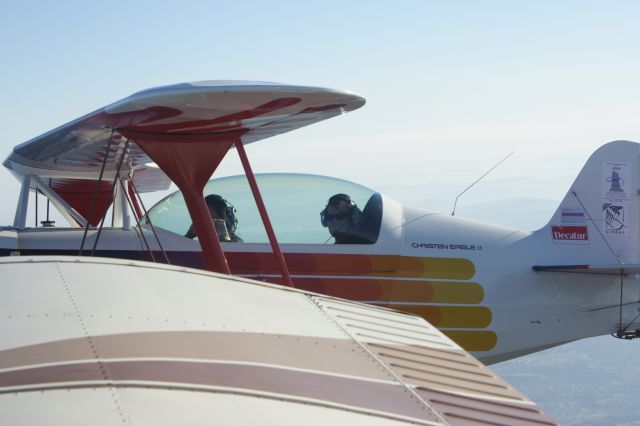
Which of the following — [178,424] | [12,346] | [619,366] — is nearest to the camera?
[178,424]

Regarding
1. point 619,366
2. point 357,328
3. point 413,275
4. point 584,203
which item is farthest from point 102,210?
point 619,366

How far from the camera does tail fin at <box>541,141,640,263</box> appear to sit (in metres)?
9.36

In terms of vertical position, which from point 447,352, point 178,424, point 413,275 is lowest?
point 413,275

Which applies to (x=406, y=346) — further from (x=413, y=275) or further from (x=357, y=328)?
(x=413, y=275)

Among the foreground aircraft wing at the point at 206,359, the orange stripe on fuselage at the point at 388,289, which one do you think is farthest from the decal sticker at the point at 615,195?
the foreground aircraft wing at the point at 206,359

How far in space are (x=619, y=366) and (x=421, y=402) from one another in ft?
454

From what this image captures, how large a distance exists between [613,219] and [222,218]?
387 cm

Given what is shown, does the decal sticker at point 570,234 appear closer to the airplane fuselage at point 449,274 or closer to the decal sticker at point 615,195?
the airplane fuselage at point 449,274

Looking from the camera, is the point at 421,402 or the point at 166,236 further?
the point at 166,236

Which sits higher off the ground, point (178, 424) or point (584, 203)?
point (178, 424)

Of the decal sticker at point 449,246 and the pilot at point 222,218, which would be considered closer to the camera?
the pilot at point 222,218

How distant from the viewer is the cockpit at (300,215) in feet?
27.6

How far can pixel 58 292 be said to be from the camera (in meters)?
3.37

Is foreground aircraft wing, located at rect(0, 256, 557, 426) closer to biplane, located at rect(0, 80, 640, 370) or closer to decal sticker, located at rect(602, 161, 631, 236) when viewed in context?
biplane, located at rect(0, 80, 640, 370)
